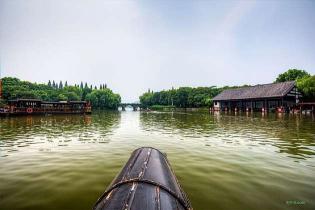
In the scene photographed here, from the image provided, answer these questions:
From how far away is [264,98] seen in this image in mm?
43031

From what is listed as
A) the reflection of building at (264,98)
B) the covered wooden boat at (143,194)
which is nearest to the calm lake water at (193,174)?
the covered wooden boat at (143,194)

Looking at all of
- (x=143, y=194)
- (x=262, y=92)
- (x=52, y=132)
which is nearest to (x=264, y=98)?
(x=262, y=92)

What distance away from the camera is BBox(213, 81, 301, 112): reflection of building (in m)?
40.2

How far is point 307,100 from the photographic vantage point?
4491cm

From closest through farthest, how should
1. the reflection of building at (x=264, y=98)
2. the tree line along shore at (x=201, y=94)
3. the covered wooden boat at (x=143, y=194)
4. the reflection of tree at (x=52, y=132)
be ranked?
the covered wooden boat at (x=143, y=194)
the reflection of tree at (x=52, y=132)
the reflection of building at (x=264, y=98)
the tree line along shore at (x=201, y=94)

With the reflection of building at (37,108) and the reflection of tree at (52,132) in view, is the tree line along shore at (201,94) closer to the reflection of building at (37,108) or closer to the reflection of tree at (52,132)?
the reflection of tree at (52,132)

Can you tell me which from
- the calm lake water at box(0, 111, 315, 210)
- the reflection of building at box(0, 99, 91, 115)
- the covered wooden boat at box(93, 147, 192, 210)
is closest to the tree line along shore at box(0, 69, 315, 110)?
the reflection of building at box(0, 99, 91, 115)

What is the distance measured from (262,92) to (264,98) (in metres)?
2.60

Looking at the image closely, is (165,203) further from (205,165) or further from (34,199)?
(205,165)

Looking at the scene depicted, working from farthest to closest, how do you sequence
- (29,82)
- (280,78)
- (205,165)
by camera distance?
(29,82) → (280,78) → (205,165)

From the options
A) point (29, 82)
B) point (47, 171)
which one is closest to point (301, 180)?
point (47, 171)

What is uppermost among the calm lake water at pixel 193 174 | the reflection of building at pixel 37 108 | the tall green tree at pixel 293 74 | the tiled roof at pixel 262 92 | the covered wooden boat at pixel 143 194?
the tall green tree at pixel 293 74

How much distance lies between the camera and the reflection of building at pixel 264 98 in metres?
40.2

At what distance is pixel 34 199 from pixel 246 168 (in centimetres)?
607
